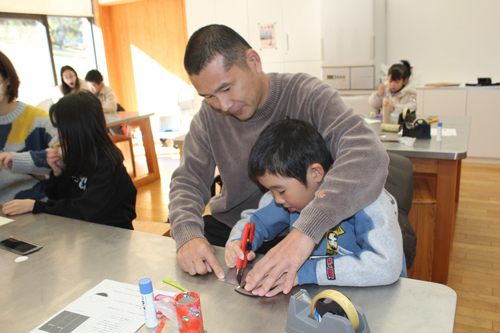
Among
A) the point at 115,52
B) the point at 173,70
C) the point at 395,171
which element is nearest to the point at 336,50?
the point at 173,70

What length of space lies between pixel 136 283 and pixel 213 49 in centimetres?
71

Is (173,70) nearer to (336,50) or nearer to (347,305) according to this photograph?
(336,50)

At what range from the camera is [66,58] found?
20.5ft

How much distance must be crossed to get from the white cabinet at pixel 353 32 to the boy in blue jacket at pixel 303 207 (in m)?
3.90

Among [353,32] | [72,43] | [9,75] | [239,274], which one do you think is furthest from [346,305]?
[72,43]

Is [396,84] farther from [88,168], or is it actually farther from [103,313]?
[103,313]

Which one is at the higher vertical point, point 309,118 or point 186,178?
point 309,118

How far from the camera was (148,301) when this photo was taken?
775mm

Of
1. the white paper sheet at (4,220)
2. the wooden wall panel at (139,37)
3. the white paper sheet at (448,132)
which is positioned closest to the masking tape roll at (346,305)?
the white paper sheet at (4,220)

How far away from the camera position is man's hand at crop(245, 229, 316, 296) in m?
0.86

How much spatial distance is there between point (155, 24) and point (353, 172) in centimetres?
607

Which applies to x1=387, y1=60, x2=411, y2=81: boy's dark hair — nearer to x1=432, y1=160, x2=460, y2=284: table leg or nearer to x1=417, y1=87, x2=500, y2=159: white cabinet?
→ x1=417, y1=87, x2=500, y2=159: white cabinet

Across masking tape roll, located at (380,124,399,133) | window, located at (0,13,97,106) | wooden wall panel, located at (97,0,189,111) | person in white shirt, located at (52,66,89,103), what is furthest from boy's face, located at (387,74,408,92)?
Result: window, located at (0,13,97,106)

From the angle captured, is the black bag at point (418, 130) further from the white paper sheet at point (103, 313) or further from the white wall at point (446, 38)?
the white wall at point (446, 38)
